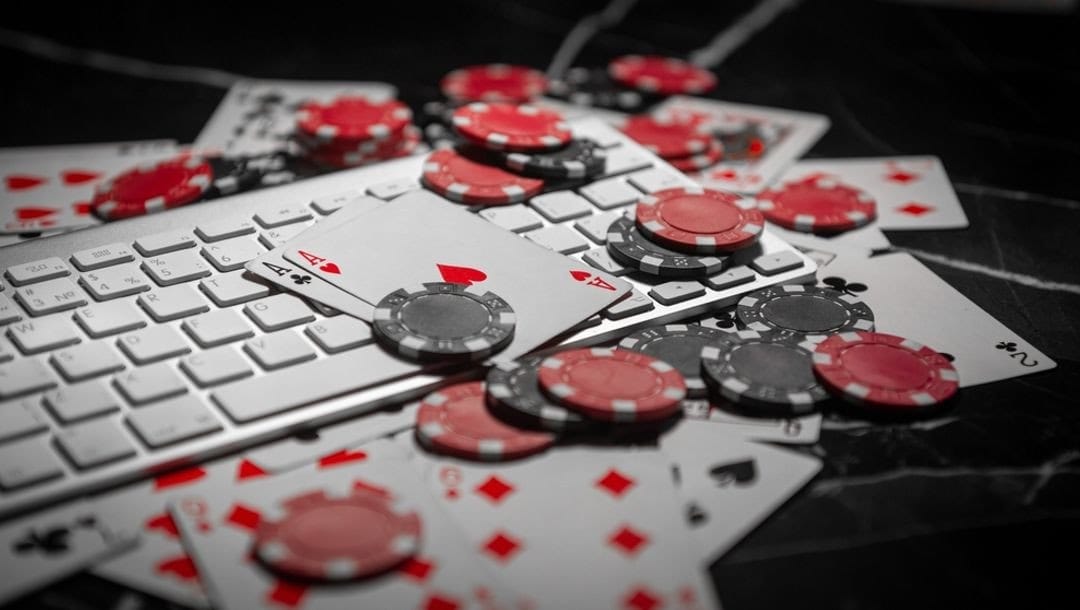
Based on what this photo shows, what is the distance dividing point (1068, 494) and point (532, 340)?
476mm

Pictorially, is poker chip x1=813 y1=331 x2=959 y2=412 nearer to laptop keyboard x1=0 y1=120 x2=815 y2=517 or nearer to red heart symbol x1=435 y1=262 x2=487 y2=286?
laptop keyboard x1=0 y1=120 x2=815 y2=517

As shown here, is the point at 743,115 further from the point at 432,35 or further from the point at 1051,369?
the point at 1051,369

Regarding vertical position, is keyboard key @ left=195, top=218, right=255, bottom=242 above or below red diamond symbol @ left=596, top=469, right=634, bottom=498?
above

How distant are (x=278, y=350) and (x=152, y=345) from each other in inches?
4.4

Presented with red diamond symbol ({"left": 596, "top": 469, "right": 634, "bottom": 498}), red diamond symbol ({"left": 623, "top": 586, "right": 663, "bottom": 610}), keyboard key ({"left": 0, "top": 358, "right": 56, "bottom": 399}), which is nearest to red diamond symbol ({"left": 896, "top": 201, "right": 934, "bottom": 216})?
red diamond symbol ({"left": 596, "top": 469, "right": 634, "bottom": 498})

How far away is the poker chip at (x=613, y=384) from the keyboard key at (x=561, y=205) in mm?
291

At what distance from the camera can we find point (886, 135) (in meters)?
1.72

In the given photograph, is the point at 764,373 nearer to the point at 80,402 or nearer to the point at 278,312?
the point at 278,312

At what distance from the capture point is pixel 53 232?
140 cm

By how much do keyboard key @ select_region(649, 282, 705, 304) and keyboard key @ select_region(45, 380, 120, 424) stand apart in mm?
524

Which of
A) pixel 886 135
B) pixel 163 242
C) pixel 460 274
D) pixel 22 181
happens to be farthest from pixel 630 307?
pixel 22 181

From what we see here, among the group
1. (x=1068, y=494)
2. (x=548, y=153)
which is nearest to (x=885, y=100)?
(x=548, y=153)

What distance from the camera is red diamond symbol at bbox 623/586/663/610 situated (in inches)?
32.6

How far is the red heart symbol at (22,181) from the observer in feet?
4.95
